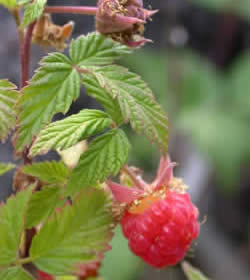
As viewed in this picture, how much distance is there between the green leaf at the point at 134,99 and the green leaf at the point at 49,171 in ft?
0.39

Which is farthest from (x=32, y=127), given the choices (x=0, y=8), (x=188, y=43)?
(x=188, y=43)

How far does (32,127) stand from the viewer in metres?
0.58

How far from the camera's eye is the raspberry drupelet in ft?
2.26

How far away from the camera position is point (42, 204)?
632mm

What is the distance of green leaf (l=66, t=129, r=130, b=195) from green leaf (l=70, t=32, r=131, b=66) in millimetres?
122

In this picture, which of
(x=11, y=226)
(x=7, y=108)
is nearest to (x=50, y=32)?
(x=7, y=108)

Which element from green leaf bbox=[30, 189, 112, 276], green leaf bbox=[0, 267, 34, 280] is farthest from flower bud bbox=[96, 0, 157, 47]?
green leaf bbox=[0, 267, 34, 280]

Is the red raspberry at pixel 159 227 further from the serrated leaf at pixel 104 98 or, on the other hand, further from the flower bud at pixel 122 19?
the flower bud at pixel 122 19

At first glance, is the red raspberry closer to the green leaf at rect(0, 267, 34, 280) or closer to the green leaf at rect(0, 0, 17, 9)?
the green leaf at rect(0, 267, 34, 280)

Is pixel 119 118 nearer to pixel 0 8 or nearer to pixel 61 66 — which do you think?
pixel 61 66

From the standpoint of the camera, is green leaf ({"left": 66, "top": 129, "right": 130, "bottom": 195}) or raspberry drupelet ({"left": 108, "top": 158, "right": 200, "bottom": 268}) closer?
green leaf ({"left": 66, "top": 129, "right": 130, "bottom": 195})

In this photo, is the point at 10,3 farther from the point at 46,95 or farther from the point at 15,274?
the point at 15,274

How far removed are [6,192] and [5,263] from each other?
6.33 ft

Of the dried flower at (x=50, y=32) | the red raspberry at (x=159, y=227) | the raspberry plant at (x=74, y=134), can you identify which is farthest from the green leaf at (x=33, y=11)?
the red raspberry at (x=159, y=227)
